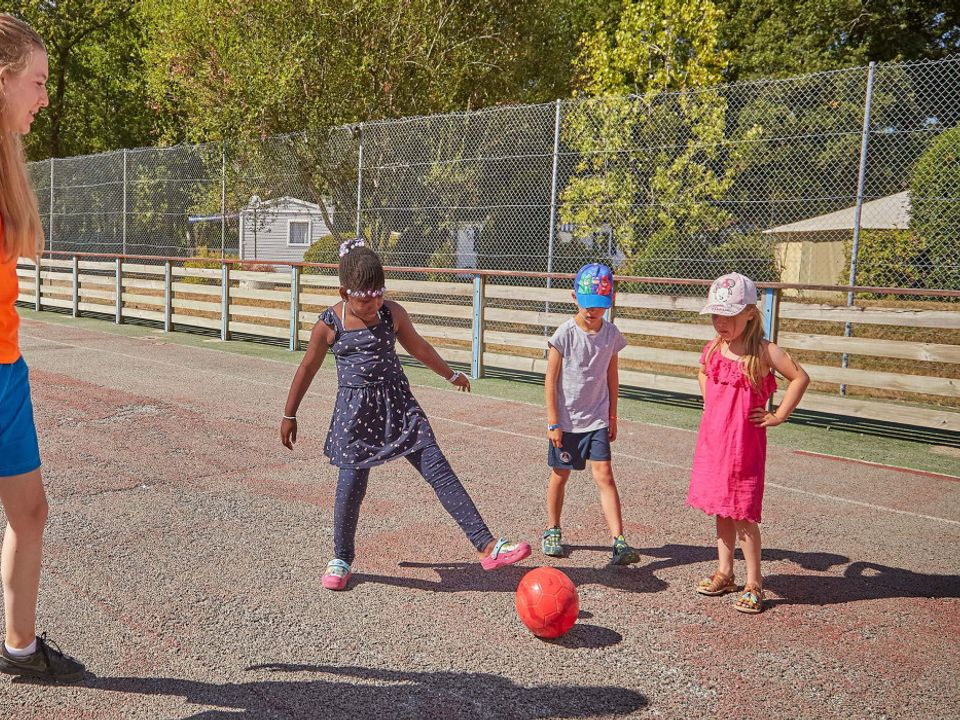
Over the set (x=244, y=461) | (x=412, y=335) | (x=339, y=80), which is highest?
(x=339, y=80)

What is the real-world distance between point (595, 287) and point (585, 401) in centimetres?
61

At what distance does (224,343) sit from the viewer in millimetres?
15406

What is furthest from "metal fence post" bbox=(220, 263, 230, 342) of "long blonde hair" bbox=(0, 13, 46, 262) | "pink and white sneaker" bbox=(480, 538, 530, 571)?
"long blonde hair" bbox=(0, 13, 46, 262)

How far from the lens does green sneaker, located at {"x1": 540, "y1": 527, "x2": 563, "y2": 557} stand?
15.7 ft

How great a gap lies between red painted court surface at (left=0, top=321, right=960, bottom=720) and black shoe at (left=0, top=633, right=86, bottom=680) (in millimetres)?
55

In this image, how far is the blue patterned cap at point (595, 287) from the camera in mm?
4637

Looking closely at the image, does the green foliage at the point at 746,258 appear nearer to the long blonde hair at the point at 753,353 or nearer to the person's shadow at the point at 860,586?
the person's shadow at the point at 860,586

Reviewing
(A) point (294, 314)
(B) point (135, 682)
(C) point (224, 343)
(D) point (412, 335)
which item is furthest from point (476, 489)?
(C) point (224, 343)

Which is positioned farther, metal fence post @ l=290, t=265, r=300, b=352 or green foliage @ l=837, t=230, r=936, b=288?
metal fence post @ l=290, t=265, r=300, b=352

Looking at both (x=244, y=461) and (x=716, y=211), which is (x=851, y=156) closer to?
(x=716, y=211)

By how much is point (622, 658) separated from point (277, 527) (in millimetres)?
2368

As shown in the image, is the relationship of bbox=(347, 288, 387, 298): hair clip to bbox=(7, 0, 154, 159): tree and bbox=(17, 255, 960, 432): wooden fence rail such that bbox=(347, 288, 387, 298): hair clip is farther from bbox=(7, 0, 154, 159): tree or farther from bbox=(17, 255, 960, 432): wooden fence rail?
bbox=(7, 0, 154, 159): tree

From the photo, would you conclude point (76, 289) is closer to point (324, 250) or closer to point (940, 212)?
point (324, 250)

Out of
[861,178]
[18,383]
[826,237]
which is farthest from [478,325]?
[18,383]
